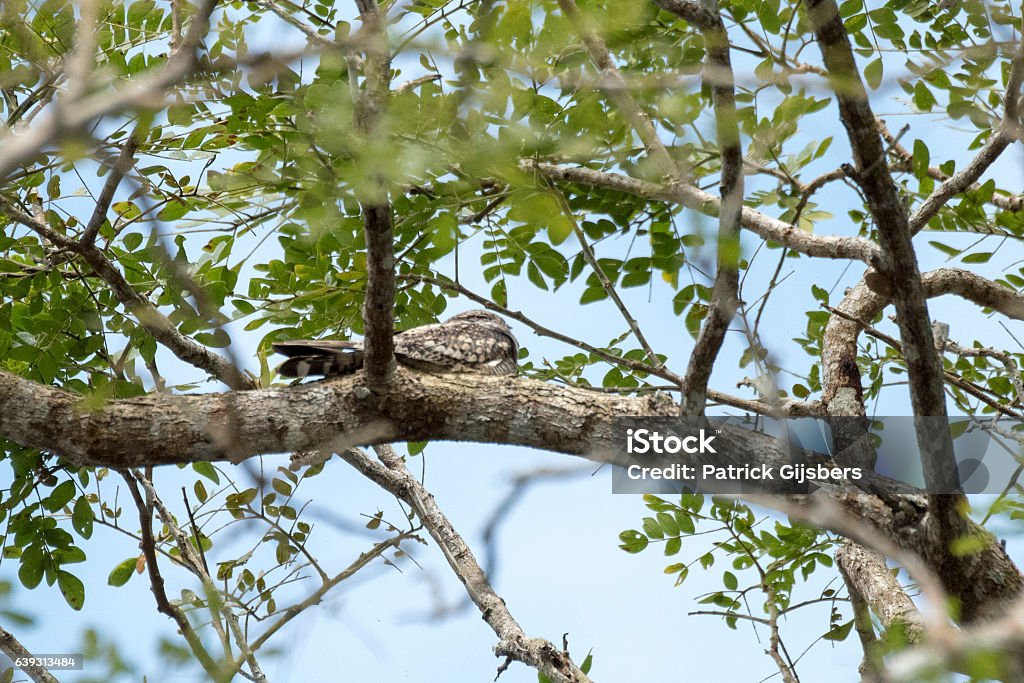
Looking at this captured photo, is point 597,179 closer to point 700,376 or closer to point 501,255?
point 501,255

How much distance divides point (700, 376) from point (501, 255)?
1.57 meters

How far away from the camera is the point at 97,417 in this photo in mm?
2883

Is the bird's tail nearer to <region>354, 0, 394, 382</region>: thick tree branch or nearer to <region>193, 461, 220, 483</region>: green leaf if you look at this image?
<region>354, 0, 394, 382</region>: thick tree branch

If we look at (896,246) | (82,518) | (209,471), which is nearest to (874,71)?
(896,246)

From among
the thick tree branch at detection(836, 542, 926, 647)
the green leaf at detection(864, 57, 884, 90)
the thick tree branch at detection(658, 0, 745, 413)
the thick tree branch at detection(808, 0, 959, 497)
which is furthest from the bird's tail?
the green leaf at detection(864, 57, 884, 90)

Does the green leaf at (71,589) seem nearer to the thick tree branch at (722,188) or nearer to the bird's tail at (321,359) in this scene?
the bird's tail at (321,359)

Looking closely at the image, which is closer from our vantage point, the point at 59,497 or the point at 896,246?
the point at 896,246

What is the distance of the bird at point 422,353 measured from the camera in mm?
3203

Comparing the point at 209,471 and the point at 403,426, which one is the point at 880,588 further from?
the point at 209,471

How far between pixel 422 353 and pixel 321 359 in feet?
1.25

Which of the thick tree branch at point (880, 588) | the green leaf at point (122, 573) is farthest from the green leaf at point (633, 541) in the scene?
the green leaf at point (122, 573)

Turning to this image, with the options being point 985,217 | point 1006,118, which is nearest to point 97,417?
point 1006,118

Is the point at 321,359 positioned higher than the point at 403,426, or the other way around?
the point at 321,359

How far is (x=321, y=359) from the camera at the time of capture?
127 inches
